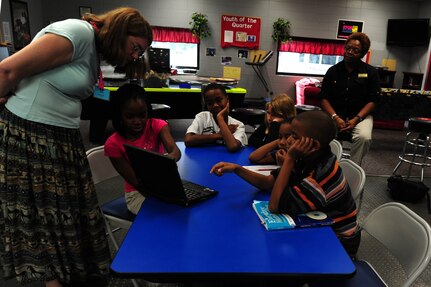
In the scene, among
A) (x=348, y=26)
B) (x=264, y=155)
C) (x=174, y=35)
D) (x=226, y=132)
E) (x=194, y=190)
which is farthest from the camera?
(x=348, y=26)

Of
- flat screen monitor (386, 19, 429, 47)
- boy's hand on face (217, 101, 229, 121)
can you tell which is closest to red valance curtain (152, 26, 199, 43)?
flat screen monitor (386, 19, 429, 47)

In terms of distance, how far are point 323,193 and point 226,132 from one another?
93cm

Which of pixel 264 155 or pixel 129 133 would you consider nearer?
pixel 129 133

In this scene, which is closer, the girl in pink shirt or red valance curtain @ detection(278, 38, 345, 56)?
the girl in pink shirt

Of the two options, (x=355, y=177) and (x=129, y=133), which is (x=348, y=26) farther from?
(x=129, y=133)

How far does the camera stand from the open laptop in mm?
1057

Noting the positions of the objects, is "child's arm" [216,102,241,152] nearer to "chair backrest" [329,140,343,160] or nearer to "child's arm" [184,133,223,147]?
"child's arm" [184,133,223,147]

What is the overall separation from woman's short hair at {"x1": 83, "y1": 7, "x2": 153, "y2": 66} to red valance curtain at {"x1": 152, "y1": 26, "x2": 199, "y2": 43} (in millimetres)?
5864

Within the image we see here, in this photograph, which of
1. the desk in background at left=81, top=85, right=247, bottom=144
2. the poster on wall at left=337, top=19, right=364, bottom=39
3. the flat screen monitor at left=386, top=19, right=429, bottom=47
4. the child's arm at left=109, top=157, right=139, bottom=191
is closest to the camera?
the child's arm at left=109, top=157, right=139, bottom=191

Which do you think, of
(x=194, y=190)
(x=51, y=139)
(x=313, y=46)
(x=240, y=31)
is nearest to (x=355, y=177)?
(x=194, y=190)

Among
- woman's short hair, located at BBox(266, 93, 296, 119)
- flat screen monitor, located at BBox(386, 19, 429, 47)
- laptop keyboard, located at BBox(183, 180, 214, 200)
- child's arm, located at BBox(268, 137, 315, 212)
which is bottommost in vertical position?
laptop keyboard, located at BBox(183, 180, 214, 200)

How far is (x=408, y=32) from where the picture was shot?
6.70 meters

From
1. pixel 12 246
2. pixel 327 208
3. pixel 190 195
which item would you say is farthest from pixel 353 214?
pixel 12 246

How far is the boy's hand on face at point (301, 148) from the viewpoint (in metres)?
1.16
